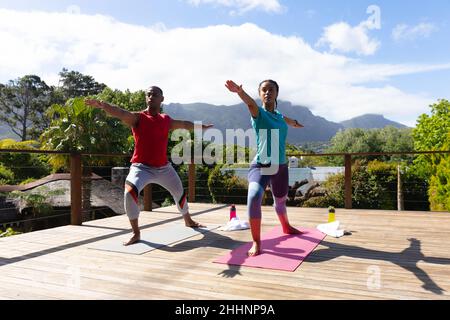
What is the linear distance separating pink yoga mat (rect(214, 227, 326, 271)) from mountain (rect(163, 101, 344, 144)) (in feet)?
507

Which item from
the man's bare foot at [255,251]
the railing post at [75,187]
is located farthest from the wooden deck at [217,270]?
the railing post at [75,187]

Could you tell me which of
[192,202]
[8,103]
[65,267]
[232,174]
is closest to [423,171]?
[232,174]

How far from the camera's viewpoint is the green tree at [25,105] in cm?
3500

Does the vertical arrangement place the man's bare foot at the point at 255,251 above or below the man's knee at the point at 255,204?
below

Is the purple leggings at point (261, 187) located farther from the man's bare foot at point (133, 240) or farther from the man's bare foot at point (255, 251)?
the man's bare foot at point (133, 240)

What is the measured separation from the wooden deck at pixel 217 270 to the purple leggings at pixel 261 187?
465 millimetres

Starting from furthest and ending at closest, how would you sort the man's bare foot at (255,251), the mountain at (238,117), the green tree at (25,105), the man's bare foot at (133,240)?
the mountain at (238,117)
the green tree at (25,105)
the man's bare foot at (133,240)
the man's bare foot at (255,251)

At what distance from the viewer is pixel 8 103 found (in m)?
35.7

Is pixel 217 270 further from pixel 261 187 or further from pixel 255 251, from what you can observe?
pixel 261 187

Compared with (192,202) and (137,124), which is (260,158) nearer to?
(137,124)

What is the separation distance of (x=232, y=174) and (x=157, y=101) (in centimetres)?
1025

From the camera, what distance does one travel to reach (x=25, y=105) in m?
36.1

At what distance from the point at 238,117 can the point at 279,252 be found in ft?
562

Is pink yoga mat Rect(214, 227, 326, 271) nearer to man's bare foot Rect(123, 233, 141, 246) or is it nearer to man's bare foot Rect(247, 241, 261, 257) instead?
man's bare foot Rect(247, 241, 261, 257)
